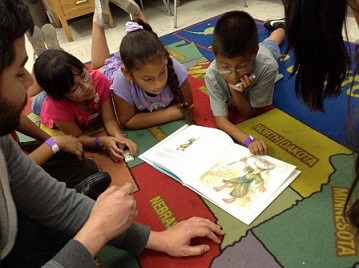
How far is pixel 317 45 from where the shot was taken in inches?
30.6

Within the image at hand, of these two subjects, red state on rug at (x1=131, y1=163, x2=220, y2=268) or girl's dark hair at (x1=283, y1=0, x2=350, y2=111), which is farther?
red state on rug at (x1=131, y1=163, x2=220, y2=268)

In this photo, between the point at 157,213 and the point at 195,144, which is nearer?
the point at 157,213

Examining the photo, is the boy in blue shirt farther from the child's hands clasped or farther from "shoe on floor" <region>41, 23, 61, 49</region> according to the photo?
"shoe on floor" <region>41, 23, 61, 49</region>

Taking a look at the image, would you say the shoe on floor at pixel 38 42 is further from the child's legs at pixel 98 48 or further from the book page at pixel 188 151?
the book page at pixel 188 151

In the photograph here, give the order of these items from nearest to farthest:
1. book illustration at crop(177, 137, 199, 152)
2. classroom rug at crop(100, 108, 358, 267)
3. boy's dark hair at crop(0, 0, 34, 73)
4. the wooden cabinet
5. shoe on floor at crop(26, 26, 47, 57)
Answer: boy's dark hair at crop(0, 0, 34, 73)
classroom rug at crop(100, 108, 358, 267)
book illustration at crop(177, 137, 199, 152)
shoe on floor at crop(26, 26, 47, 57)
the wooden cabinet

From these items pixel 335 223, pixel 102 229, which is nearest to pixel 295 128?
pixel 335 223

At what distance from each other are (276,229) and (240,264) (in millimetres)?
144

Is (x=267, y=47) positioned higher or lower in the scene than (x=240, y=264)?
higher

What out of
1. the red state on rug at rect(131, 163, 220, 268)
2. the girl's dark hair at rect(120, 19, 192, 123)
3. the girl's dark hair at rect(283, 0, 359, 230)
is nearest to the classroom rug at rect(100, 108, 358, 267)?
the red state on rug at rect(131, 163, 220, 268)

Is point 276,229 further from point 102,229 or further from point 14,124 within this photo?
point 14,124

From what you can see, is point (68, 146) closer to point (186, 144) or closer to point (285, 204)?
point (186, 144)

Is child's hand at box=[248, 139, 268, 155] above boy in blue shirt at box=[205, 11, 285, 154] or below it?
below

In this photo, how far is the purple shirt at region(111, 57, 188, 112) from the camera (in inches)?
51.1

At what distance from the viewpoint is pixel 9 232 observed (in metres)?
0.64
